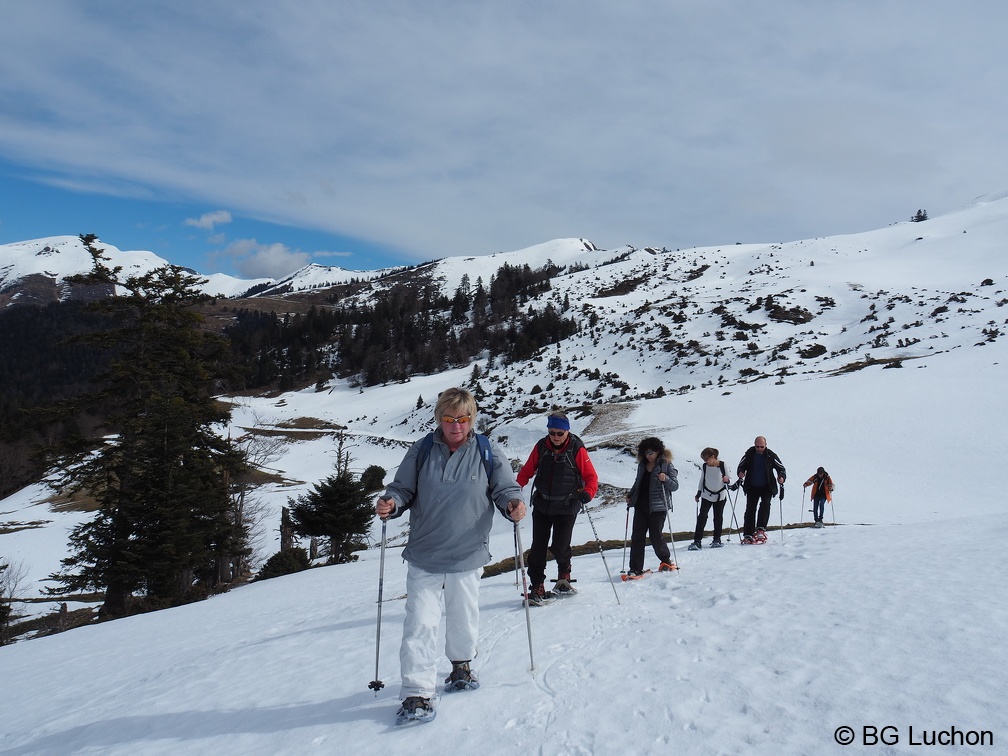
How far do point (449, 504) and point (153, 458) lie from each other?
1758cm

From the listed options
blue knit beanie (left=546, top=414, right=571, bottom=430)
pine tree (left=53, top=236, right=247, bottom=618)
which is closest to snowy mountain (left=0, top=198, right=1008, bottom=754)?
blue knit beanie (left=546, top=414, right=571, bottom=430)

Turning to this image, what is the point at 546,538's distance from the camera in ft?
20.8

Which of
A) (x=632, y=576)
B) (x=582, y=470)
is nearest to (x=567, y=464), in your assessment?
(x=582, y=470)

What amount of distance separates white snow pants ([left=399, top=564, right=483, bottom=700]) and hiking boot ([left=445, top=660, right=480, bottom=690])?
10 cm

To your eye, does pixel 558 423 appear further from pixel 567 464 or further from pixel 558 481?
pixel 558 481

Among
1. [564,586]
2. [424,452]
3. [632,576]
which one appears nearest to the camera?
[424,452]

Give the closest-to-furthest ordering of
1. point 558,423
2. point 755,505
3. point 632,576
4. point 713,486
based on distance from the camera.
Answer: point 558,423, point 632,576, point 713,486, point 755,505

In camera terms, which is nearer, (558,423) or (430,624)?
(430,624)

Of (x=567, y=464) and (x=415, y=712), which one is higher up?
(x=567, y=464)

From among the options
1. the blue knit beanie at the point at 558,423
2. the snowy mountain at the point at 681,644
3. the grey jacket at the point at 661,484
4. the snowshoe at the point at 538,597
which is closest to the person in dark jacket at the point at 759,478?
the snowy mountain at the point at 681,644

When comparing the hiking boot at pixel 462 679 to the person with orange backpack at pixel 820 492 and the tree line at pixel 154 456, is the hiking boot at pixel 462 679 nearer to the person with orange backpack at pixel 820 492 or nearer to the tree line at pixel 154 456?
the person with orange backpack at pixel 820 492

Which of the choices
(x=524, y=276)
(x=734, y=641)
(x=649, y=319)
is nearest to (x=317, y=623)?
(x=734, y=641)

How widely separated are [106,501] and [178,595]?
370 centimetres

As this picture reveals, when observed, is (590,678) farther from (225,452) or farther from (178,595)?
(225,452)
